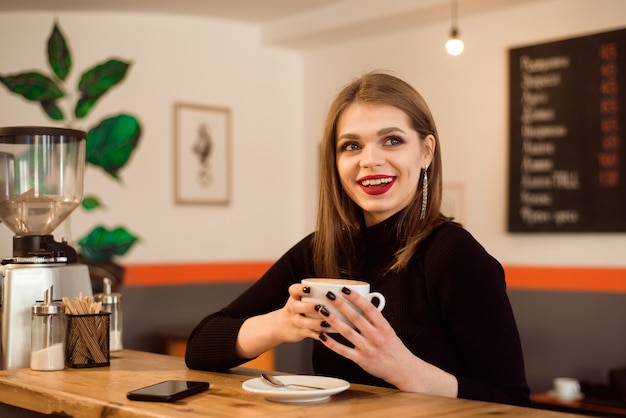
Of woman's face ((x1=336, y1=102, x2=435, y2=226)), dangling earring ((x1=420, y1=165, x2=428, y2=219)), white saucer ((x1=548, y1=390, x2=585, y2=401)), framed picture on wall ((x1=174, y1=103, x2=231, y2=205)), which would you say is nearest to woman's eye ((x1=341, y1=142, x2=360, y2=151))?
woman's face ((x1=336, y1=102, x2=435, y2=226))

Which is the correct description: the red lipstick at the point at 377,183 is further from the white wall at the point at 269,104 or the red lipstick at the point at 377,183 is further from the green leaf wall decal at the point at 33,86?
the green leaf wall decal at the point at 33,86

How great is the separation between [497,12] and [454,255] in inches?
116

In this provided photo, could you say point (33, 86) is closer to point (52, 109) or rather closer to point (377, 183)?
point (52, 109)

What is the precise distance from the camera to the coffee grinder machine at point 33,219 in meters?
1.97

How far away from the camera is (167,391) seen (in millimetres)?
1502

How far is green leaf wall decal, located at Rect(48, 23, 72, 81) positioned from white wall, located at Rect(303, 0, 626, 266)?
5.63 ft

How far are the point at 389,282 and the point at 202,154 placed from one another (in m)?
3.27

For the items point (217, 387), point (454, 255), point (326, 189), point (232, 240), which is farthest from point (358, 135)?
point (232, 240)

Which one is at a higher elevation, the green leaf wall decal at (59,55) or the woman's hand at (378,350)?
the green leaf wall decal at (59,55)

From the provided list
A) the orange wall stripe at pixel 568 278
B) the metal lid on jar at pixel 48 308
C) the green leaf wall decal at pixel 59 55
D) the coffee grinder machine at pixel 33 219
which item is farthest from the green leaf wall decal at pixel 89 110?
the metal lid on jar at pixel 48 308

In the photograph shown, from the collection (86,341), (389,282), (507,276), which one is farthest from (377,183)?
(507,276)

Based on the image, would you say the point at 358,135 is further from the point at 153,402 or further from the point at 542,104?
the point at 542,104

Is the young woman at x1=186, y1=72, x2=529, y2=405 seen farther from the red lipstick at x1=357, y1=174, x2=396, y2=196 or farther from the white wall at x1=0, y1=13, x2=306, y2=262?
the white wall at x1=0, y1=13, x2=306, y2=262

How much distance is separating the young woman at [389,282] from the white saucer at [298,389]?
0.23ft
